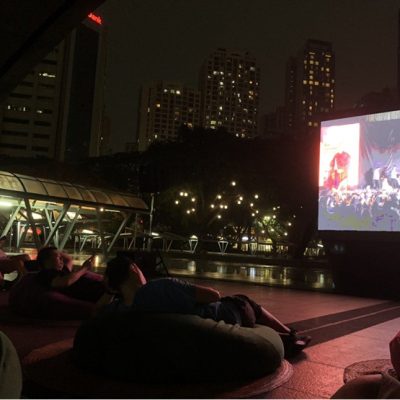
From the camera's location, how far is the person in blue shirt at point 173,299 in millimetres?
4391

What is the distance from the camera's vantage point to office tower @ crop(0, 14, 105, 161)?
114875mm

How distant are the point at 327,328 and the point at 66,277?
408cm

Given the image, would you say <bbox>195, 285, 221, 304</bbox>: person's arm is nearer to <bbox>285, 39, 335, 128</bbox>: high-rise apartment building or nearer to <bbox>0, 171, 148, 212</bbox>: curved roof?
<bbox>0, 171, 148, 212</bbox>: curved roof

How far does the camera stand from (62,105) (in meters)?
122

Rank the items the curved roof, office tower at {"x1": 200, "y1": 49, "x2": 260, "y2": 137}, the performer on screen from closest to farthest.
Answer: the performer on screen → the curved roof → office tower at {"x1": 200, "y1": 49, "x2": 260, "y2": 137}

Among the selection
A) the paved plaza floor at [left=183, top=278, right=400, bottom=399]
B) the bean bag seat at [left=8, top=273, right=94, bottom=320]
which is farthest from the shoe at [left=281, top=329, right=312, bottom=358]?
the bean bag seat at [left=8, top=273, right=94, bottom=320]

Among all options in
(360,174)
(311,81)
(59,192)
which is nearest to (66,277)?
(360,174)

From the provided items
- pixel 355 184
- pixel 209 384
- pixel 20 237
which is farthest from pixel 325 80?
pixel 209 384

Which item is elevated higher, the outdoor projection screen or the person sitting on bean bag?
the outdoor projection screen

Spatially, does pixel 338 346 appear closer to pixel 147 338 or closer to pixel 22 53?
pixel 147 338

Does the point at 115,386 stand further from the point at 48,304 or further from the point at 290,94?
the point at 290,94

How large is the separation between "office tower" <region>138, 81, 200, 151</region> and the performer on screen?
93656mm

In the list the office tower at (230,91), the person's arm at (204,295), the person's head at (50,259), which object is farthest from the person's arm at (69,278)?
the office tower at (230,91)

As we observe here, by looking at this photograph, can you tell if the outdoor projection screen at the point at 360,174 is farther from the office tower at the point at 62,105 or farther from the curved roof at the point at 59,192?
the office tower at the point at 62,105
